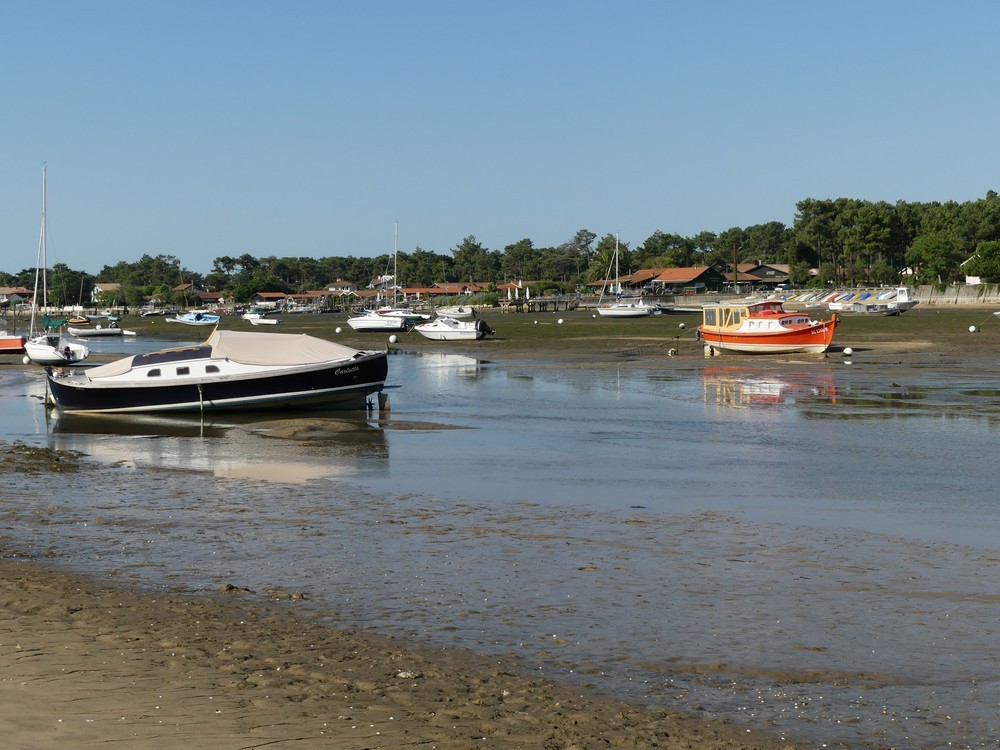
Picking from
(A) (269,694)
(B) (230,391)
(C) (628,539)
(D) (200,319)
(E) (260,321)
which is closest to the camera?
(A) (269,694)

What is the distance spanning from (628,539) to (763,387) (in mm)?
24479

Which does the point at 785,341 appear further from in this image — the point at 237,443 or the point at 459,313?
the point at 459,313

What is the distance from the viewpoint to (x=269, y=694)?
311 inches

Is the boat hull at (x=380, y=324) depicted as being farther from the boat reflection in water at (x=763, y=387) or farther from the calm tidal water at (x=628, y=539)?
the calm tidal water at (x=628, y=539)

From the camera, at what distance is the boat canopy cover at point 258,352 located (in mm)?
29875

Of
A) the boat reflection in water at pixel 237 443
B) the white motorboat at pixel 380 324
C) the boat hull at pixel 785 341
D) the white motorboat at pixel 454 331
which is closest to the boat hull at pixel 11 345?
the white motorboat at pixel 454 331

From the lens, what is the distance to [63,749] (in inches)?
260

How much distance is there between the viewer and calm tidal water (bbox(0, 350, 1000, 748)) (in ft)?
29.4

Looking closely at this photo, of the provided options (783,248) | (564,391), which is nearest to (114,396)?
(564,391)

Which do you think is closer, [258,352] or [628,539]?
[628,539]

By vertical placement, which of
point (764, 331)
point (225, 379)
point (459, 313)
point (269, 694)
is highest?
point (459, 313)

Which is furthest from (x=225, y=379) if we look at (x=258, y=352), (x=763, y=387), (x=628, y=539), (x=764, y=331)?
(x=764, y=331)

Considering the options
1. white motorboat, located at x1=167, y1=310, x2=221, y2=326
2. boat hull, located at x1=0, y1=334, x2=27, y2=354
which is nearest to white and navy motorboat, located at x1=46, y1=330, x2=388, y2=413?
boat hull, located at x1=0, y1=334, x2=27, y2=354

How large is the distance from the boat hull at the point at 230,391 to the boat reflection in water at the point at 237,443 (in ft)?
1.10
